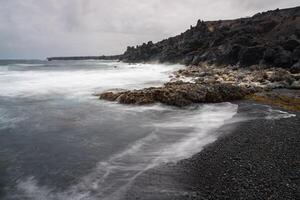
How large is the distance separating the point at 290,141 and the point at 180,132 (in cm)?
393

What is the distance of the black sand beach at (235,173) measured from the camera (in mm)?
6238

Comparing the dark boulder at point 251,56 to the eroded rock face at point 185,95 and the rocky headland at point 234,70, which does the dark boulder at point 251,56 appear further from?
the eroded rock face at point 185,95

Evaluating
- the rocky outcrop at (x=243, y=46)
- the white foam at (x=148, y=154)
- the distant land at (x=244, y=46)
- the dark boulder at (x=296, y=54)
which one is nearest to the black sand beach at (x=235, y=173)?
the white foam at (x=148, y=154)

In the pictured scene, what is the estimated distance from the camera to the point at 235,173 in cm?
707

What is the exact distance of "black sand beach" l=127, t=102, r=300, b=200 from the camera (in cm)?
624

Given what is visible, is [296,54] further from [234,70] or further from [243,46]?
[243,46]

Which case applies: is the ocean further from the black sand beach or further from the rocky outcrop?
the rocky outcrop

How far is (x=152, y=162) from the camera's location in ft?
27.0

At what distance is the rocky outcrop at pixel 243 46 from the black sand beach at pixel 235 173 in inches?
1046

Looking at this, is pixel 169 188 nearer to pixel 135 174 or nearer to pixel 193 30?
pixel 135 174

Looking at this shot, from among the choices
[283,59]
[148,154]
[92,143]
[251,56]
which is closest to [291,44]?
[251,56]

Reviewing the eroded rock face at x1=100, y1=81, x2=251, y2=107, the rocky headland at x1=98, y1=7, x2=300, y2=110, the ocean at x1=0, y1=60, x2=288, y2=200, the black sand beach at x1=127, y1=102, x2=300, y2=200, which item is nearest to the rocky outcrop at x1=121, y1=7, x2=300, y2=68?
the rocky headland at x1=98, y1=7, x2=300, y2=110

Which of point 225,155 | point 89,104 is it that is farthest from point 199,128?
point 89,104

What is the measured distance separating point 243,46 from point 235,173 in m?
39.8
